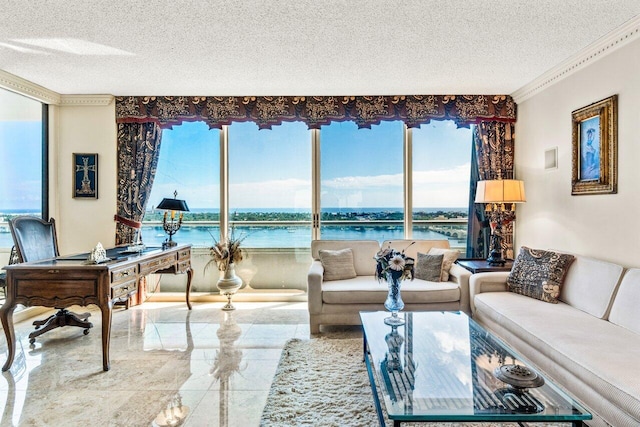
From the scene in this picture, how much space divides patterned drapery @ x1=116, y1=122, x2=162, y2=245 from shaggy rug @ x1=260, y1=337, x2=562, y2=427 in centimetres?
269

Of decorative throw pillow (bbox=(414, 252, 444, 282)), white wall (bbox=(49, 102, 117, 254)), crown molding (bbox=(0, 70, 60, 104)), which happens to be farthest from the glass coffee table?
crown molding (bbox=(0, 70, 60, 104))

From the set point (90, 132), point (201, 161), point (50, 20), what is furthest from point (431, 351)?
point (90, 132)

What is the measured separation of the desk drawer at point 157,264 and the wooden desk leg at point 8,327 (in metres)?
0.91

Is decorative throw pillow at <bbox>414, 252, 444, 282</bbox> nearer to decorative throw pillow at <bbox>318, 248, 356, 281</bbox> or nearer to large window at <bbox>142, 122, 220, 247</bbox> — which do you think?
decorative throw pillow at <bbox>318, 248, 356, 281</bbox>

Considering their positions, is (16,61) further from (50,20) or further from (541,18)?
(541,18)

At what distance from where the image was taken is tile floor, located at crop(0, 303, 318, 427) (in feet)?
7.34

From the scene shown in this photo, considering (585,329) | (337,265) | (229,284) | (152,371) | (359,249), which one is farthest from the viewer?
(229,284)

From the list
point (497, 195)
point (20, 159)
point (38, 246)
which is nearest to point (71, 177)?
point (20, 159)

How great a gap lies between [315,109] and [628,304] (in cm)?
349

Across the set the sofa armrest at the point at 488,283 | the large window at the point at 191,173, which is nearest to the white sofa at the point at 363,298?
the sofa armrest at the point at 488,283

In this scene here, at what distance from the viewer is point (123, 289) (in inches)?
118

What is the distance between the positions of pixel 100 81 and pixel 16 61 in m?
0.72

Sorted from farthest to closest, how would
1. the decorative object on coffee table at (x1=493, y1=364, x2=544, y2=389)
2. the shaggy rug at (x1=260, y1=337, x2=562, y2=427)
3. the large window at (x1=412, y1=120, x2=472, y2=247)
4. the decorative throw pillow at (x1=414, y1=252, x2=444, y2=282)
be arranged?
the large window at (x1=412, y1=120, x2=472, y2=247) → the decorative throw pillow at (x1=414, y1=252, x2=444, y2=282) → the shaggy rug at (x1=260, y1=337, x2=562, y2=427) → the decorative object on coffee table at (x1=493, y1=364, x2=544, y2=389)

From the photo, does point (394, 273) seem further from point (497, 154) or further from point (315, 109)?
point (497, 154)
